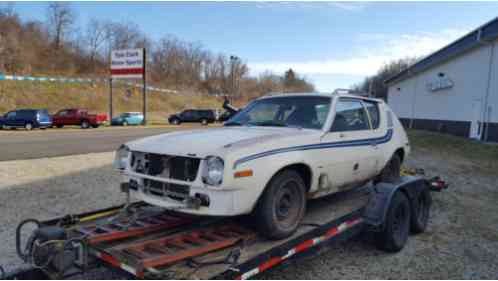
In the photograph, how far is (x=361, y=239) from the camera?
493cm

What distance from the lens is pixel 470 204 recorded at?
22.5ft

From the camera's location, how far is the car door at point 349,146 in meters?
4.45

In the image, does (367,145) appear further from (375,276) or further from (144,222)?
(144,222)

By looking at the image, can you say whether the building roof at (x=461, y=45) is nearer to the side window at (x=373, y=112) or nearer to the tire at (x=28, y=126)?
the side window at (x=373, y=112)

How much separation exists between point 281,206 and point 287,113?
1.46 m

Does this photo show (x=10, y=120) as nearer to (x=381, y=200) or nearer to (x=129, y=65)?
(x=129, y=65)

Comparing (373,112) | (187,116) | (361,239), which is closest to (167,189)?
(361,239)

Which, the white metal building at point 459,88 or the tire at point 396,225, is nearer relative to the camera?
the tire at point 396,225

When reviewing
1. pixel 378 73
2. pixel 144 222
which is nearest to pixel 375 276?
pixel 144 222

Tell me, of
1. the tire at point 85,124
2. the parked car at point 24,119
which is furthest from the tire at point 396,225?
the tire at point 85,124

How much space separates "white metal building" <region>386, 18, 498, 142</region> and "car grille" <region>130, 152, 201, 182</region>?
19.0m

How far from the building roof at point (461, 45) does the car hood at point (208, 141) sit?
18.3m

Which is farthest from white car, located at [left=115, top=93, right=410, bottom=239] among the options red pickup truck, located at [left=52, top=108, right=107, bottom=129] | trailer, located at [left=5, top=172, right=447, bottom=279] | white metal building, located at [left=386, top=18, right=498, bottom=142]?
red pickup truck, located at [left=52, top=108, right=107, bottom=129]

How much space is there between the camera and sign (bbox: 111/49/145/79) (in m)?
38.3
